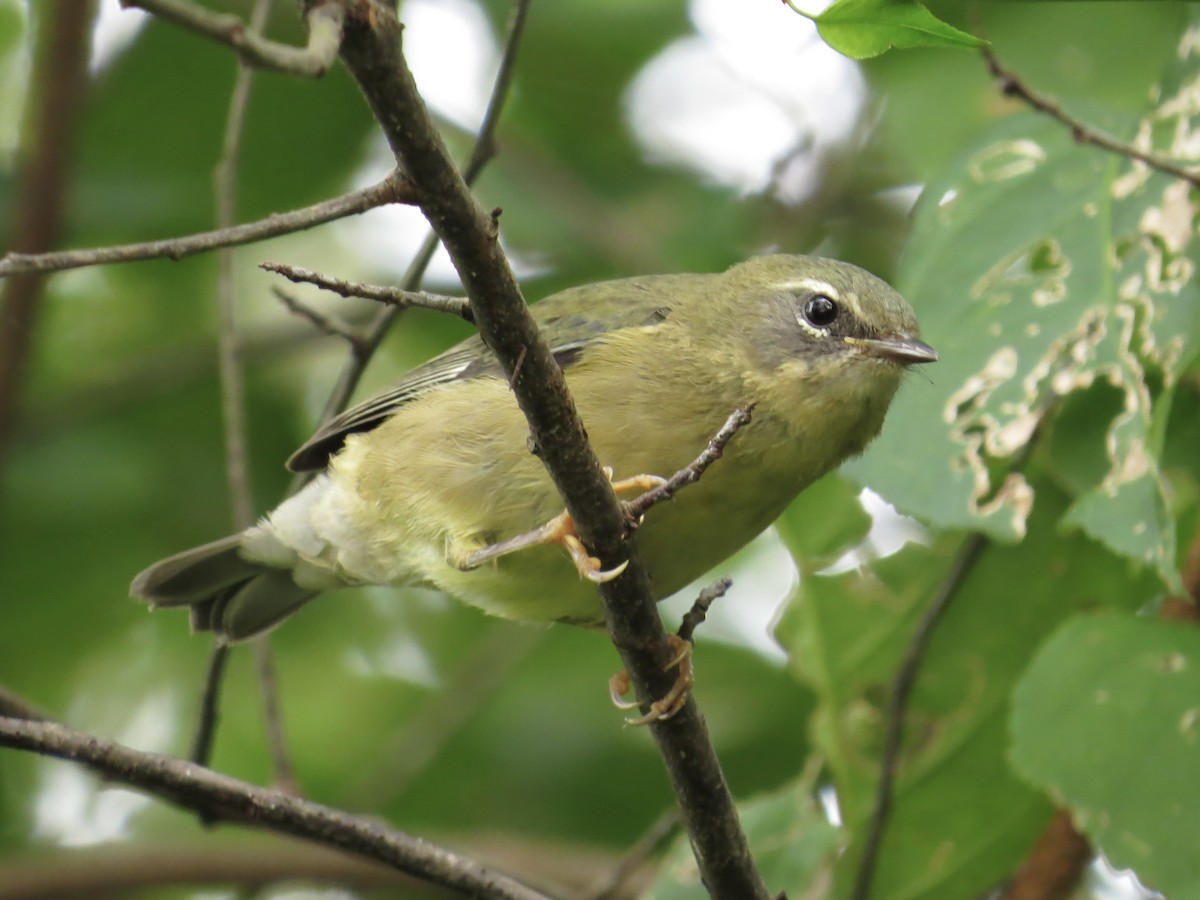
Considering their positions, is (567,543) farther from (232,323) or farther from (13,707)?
(232,323)

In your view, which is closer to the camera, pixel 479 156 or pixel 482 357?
pixel 479 156

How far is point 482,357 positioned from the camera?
16.9 ft

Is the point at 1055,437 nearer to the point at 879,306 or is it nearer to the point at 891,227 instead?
the point at 879,306

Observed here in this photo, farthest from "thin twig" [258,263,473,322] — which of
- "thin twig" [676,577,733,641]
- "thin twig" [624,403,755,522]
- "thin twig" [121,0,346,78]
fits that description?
"thin twig" [676,577,733,641]

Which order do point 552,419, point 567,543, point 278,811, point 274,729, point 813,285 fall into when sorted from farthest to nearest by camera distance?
point 813,285
point 274,729
point 567,543
point 278,811
point 552,419

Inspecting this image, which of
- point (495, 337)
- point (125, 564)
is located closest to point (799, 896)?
point (495, 337)

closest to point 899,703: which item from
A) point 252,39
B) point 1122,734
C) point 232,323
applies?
point 1122,734

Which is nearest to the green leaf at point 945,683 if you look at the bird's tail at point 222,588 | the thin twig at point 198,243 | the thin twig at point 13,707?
the bird's tail at point 222,588

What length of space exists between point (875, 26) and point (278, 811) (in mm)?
2107

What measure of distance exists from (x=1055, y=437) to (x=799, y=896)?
1663mm

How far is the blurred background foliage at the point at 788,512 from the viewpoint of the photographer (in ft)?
14.0

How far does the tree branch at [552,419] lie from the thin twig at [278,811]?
485 millimetres

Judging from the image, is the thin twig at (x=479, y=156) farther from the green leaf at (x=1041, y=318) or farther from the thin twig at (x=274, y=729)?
the green leaf at (x=1041, y=318)

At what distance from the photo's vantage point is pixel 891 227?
7.30 metres
